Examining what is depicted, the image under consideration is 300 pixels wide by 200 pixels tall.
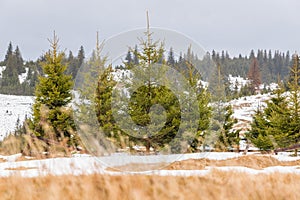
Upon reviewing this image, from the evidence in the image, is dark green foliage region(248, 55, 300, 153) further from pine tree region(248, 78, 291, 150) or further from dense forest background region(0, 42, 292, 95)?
dense forest background region(0, 42, 292, 95)

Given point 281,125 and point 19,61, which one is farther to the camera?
point 19,61

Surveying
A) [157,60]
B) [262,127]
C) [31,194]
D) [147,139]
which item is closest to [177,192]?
[31,194]

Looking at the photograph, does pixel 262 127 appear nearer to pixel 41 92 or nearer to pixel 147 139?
pixel 147 139

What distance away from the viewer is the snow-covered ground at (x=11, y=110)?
6675cm

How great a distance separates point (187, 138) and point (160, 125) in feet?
10.0

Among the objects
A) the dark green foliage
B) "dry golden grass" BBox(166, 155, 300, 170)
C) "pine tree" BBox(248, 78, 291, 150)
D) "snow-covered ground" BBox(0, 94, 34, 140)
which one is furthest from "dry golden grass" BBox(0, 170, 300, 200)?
"snow-covered ground" BBox(0, 94, 34, 140)

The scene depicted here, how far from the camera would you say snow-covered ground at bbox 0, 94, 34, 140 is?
219ft

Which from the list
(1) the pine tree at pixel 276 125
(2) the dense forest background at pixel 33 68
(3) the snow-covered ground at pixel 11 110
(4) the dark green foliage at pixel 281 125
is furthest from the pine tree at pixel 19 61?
(4) the dark green foliage at pixel 281 125

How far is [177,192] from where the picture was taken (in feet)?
9.75

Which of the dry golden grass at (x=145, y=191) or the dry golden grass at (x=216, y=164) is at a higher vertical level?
the dry golden grass at (x=145, y=191)

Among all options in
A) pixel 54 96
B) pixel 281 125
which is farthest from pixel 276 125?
pixel 54 96

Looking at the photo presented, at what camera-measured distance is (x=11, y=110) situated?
76000 mm

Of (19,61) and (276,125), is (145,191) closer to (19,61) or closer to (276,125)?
(276,125)

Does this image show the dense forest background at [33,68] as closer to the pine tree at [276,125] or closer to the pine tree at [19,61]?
the pine tree at [19,61]
